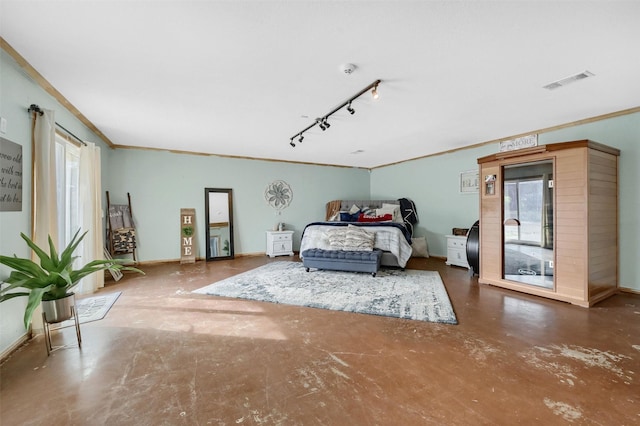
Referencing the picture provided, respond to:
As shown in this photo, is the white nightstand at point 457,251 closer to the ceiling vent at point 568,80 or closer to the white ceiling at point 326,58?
the white ceiling at point 326,58

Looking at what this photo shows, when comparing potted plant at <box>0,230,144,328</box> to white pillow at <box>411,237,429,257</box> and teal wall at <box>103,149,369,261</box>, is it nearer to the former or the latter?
teal wall at <box>103,149,369,261</box>

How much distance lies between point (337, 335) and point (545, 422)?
1.47 metres

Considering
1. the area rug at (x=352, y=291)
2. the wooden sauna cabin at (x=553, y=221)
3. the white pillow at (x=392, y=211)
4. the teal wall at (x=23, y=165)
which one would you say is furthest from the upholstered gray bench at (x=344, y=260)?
the teal wall at (x=23, y=165)

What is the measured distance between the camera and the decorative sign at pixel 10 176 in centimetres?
213

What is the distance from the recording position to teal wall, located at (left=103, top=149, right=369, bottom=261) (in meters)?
5.62

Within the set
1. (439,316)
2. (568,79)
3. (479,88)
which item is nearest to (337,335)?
(439,316)

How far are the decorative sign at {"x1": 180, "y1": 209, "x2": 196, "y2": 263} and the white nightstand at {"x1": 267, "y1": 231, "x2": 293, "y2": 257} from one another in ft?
5.41

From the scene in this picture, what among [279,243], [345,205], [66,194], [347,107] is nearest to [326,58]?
[347,107]

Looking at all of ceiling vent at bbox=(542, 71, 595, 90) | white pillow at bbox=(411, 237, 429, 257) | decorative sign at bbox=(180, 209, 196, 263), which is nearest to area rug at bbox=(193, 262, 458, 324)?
white pillow at bbox=(411, 237, 429, 257)

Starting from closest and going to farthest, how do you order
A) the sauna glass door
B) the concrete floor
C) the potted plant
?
the concrete floor → the potted plant → the sauna glass door

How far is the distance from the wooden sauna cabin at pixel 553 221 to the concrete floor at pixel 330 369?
1.50ft

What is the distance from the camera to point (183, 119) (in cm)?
390

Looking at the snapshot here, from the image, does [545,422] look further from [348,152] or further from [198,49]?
[348,152]

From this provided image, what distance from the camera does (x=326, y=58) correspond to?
7.59 ft
